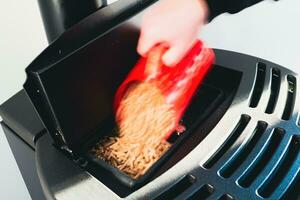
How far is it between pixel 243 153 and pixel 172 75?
14cm

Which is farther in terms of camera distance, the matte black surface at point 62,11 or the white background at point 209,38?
the white background at point 209,38

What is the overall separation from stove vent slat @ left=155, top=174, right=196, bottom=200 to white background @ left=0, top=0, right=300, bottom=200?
435mm

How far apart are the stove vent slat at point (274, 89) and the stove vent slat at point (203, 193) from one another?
6.4 inches

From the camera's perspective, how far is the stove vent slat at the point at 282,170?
1.57 feet

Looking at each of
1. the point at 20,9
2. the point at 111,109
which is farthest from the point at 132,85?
the point at 20,9

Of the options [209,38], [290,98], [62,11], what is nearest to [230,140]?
[290,98]

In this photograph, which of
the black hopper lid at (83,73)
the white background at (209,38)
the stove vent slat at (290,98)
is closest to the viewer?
the black hopper lid at (83,73)

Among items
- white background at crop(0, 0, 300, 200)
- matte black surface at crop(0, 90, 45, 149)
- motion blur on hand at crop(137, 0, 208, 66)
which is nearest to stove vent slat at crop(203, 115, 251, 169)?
motion blur on hand at crop(137, 0, 208, 66)

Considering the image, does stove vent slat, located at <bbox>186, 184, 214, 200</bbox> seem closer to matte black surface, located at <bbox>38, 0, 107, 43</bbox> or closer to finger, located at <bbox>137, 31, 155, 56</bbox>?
finger, located at <bbox>137, 31, 155, 56</bbox>

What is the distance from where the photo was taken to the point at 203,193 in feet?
1.55

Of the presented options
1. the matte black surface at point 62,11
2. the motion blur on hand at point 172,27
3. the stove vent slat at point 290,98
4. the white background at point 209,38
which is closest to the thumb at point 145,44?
the motion blur on hand at point 172,27

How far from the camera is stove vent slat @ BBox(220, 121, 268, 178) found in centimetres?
50

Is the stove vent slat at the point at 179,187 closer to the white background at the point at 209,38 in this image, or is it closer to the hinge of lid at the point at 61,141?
the hinge of lid at the point at 61,141

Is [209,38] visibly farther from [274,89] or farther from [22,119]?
[22,119]
